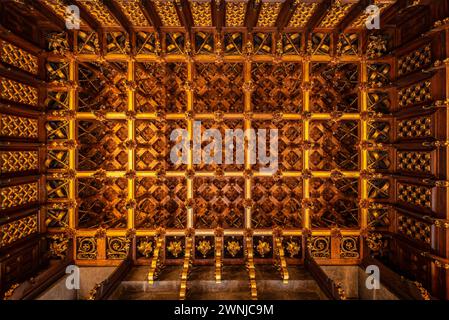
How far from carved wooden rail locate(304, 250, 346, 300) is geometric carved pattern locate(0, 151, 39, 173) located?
5.96 meters

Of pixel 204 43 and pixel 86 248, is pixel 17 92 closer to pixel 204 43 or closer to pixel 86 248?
pixel 86 248

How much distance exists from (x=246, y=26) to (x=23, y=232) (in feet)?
19.8

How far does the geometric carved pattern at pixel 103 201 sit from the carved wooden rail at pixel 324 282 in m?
4.06

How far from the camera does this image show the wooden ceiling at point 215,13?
4031 mm

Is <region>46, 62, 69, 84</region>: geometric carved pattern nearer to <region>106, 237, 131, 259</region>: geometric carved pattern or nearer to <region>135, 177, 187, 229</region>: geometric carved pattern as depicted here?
A: <region>135, 177, 187, 229</region>: geometric carved pattern

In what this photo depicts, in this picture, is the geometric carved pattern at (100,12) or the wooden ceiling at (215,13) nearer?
the wooden ceiling at (215,13)

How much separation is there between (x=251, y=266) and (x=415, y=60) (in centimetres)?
497

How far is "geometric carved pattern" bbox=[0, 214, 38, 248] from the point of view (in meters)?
4.23

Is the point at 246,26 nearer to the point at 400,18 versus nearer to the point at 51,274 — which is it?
the point at 400,18

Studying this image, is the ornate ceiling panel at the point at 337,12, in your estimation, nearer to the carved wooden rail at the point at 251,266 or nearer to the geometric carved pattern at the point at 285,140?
the geometric carved pattern at the point at 285,140

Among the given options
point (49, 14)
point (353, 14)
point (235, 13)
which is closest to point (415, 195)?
point (353, 14)

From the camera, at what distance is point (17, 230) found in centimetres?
452

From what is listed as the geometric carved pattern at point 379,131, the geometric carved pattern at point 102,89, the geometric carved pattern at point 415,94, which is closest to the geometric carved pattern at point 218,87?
the geometric carved pattern at point 102,89

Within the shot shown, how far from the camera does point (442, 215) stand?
397cm
